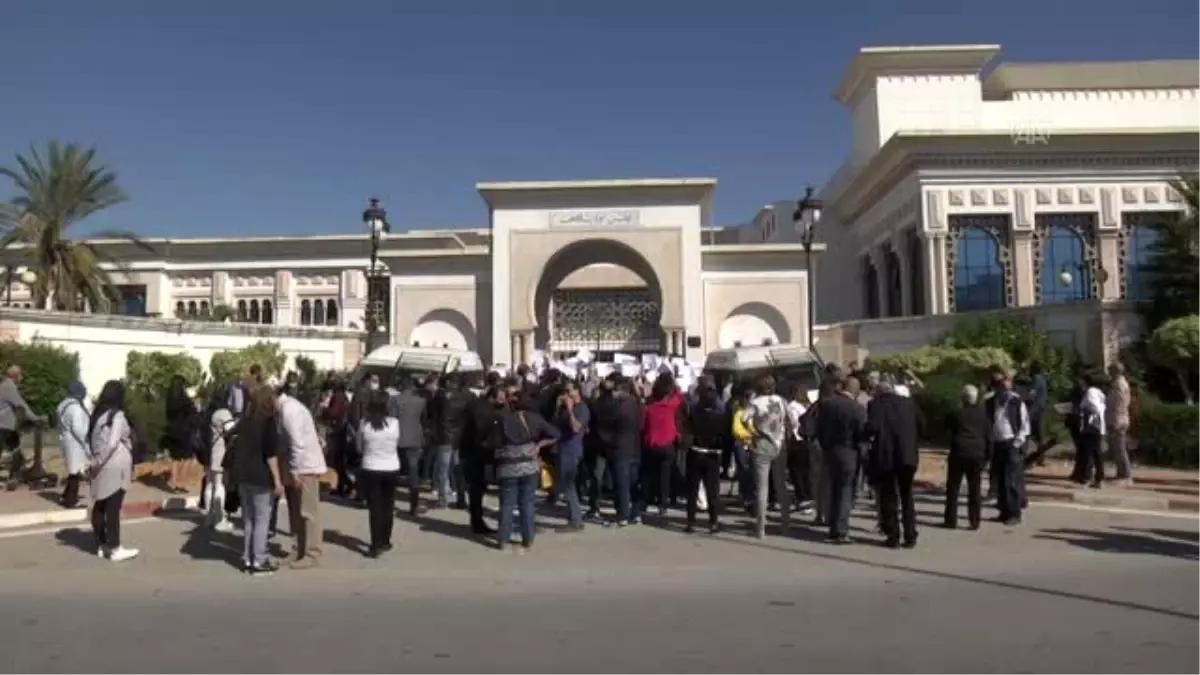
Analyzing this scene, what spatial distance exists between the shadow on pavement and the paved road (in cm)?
5

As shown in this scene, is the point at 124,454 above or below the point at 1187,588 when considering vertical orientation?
above

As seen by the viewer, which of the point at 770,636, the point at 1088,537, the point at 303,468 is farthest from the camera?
the point at 1088,537

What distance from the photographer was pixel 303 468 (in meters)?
9.25

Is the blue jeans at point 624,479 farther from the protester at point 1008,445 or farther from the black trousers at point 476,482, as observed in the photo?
the protester at point 1008,445

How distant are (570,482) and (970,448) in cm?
453

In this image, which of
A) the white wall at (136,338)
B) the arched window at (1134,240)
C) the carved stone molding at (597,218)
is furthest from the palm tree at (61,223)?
the arched window at (1134,240)

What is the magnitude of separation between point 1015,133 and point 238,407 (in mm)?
33872

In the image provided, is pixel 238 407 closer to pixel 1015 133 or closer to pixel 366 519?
pixel 366 519

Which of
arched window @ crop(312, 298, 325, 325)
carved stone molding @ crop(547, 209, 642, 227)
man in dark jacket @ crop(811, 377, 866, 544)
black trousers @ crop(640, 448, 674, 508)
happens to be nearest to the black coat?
man in dark jacket @ crop(811, 377, 866, 544)

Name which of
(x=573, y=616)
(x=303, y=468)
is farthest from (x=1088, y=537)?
(x=303, y=468)

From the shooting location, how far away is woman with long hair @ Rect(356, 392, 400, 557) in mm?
10008

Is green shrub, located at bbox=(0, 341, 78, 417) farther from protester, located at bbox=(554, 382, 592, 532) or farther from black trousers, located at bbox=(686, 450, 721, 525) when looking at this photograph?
black trousers, located at bbox=(686, 450, 721, 525)

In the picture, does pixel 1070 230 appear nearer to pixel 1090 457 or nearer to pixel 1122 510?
pixel 1090 457

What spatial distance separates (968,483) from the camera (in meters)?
11.5
